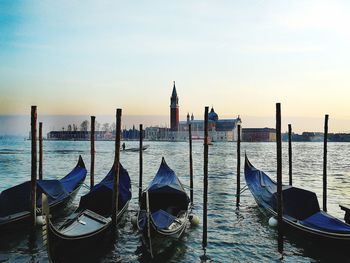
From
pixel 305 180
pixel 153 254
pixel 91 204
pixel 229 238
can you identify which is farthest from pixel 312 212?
pixel 305 180

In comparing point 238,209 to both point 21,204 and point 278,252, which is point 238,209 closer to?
point 278,252

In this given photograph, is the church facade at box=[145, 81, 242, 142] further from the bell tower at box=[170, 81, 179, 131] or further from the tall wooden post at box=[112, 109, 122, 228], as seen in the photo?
the tall wooden post at box=[112, 109, 122, 228]

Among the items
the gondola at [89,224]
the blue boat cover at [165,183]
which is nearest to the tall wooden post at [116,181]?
the gondola at [89,224]

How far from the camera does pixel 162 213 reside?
9156 millimetres

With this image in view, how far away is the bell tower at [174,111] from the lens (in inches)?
5527

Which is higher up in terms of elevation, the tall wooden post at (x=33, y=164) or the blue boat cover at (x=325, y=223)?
the tall wooden post at (x=33, y=164)

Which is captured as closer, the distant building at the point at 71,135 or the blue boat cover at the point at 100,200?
the blue boat cover at the point at 100,200

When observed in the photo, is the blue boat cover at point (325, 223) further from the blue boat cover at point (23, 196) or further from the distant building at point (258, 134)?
the distant building at point (258, 134)

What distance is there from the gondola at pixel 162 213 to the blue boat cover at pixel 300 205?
286 cm

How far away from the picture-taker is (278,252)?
902 cm

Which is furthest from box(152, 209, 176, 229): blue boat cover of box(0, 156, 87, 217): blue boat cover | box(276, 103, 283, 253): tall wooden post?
box(0, 156, 87, 217): blue boat cover

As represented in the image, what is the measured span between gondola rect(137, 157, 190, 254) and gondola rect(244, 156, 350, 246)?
2840 mm

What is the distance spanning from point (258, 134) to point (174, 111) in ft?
132

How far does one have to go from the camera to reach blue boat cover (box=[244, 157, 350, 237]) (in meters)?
8.54
